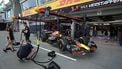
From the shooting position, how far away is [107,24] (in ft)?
77.8

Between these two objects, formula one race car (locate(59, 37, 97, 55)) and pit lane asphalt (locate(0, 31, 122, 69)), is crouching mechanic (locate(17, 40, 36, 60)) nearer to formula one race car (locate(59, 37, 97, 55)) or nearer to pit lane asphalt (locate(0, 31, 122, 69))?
pit lane asphalt (locate(0, 31, 122, 69))

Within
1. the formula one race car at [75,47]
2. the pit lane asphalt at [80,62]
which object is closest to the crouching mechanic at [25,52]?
the pit lane asphalt at [80,62]

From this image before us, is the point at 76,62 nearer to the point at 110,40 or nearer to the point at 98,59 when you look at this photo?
the point at 98,59

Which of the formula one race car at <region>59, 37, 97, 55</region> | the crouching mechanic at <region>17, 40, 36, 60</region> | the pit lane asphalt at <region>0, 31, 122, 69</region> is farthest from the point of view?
the formula one race car at <region>59, 37, 97, 55</region>

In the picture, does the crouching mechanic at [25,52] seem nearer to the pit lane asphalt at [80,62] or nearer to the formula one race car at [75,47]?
the pit lane asphalt at [80,62]

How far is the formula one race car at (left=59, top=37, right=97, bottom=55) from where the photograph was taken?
14750 millimetres

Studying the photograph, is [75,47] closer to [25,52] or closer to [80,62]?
[80,62]

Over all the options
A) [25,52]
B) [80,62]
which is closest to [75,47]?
[80,62]

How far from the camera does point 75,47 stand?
14875mm

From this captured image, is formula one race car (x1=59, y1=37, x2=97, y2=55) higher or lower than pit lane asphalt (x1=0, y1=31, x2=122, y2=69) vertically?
higher

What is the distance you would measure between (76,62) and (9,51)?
588 centimetres

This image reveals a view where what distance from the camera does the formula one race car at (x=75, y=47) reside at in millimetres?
14750

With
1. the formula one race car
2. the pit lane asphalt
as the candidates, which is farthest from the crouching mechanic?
the formula one race car

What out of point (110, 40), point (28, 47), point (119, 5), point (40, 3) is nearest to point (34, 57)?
point (28, 47)
